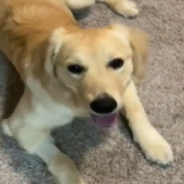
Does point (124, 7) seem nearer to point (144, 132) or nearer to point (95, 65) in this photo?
point (144, 132)

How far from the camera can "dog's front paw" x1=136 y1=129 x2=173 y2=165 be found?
1.48m

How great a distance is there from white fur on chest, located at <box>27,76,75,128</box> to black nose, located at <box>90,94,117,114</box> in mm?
169

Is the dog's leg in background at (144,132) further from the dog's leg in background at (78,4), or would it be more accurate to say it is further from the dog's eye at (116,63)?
the dog's leg in background at (78,4)

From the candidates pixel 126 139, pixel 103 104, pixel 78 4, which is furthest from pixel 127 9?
pixel 103 104

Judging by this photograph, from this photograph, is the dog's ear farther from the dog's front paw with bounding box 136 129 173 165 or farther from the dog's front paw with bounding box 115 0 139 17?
the dog's front paw with bounding box 115 0 139 17

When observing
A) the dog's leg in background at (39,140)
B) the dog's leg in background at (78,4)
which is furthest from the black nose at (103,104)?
the dog's leg in background at (78,4)

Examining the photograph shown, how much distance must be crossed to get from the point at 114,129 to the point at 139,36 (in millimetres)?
410

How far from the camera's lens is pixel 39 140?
58.7 inches

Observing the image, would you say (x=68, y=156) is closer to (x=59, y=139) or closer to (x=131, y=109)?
(x=59, y=139)

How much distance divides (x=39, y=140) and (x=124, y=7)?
0.68 metres

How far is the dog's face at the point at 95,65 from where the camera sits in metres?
1.16

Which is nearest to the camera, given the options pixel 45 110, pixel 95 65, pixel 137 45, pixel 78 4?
pixel 95 65

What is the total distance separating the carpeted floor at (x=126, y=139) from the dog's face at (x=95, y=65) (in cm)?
30

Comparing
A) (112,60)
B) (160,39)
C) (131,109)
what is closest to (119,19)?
(160,39)
